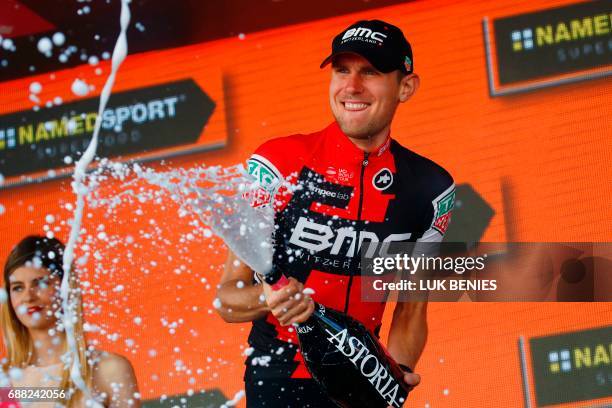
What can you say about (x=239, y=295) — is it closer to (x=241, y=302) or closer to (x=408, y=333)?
(x=241, y=302)

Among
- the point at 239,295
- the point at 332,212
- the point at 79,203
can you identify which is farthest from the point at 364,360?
the point at 79,203

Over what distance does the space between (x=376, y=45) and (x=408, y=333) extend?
0.83 metres

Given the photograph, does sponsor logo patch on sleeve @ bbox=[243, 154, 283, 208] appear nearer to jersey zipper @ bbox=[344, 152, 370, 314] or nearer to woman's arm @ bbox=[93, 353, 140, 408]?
jersey zipper @ bbox=[344, 152, 370, 314]

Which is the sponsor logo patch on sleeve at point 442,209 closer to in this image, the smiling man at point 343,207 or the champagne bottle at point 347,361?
the smiling man at point 343,207

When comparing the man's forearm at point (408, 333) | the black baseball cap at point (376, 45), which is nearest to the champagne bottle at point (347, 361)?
the man's forearm at point (408, 333)

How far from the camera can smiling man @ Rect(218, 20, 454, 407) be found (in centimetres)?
243

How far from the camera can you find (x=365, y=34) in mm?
2531

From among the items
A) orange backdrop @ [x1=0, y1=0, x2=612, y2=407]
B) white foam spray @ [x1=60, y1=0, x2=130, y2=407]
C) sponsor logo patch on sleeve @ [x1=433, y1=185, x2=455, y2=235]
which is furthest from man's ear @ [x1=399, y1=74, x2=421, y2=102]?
white foam spray @ [x1=60, y1=0, x2=130, y2=407]

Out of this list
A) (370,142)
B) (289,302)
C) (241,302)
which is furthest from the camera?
(370,142)

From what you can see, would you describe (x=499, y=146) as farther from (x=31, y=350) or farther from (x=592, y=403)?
(x=31, y=350)

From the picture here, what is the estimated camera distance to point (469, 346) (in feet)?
10.4

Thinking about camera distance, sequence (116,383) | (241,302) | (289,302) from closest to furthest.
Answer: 1. (289,302)
2. (241,302)
3. (116,383)

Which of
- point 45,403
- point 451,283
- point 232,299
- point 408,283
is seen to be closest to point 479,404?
point 451,283

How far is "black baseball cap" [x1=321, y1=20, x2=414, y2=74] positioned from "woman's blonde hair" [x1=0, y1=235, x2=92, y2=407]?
3.77ft
